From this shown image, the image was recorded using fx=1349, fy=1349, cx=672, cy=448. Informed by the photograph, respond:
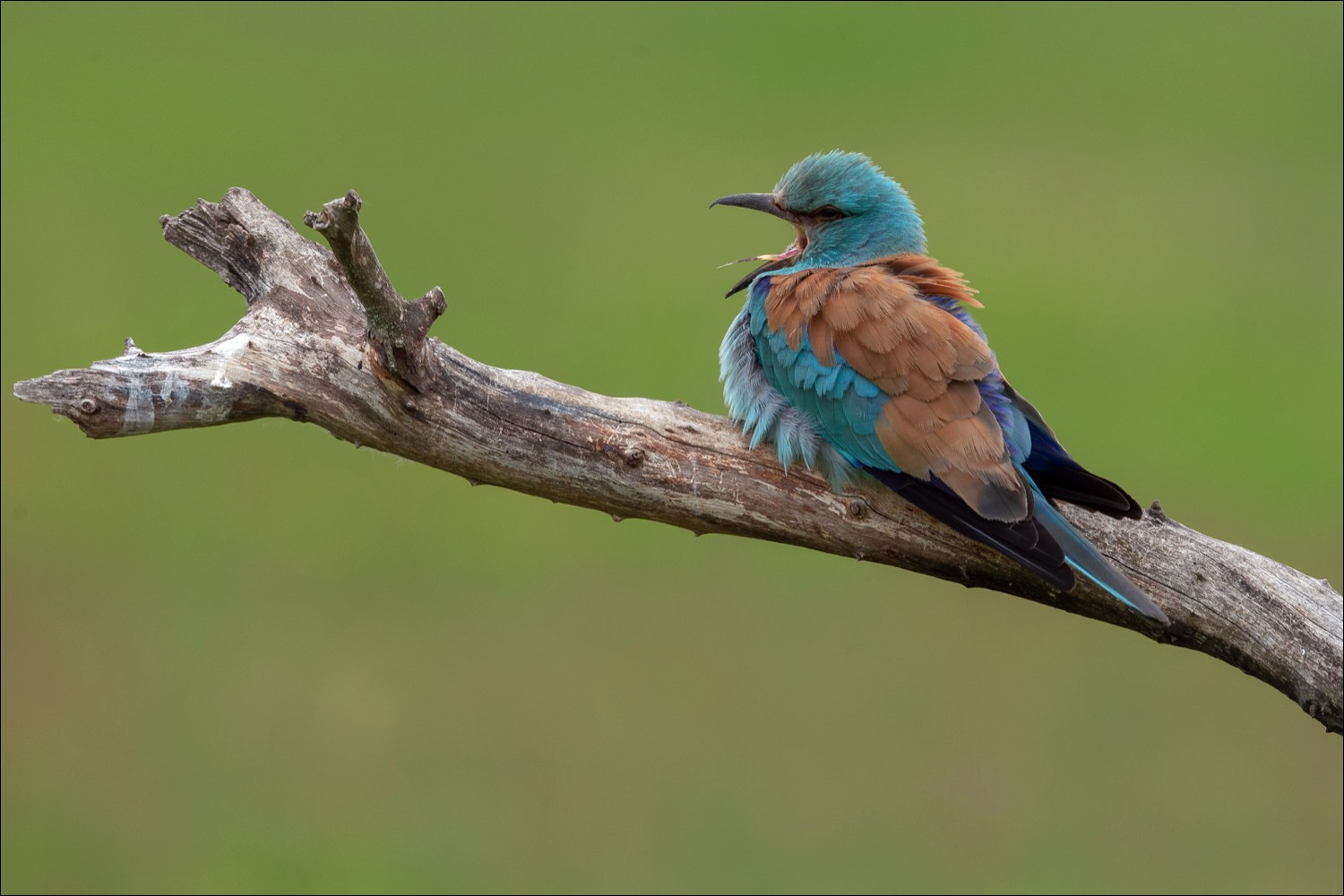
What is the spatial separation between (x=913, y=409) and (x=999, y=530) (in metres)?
0.36

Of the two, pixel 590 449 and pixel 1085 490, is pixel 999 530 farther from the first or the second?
pixel 590 449

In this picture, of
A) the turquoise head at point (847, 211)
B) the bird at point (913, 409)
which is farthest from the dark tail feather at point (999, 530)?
the turquoise head at point (847, 211)

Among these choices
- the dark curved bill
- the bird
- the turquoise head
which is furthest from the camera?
the dark curved bill

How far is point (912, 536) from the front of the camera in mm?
2723

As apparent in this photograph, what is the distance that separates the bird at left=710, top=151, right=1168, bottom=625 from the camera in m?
2.52

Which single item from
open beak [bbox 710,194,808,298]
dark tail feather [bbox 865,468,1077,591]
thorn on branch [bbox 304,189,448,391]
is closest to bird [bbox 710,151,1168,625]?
dark tail feather [bbox 865,468,1077,591]

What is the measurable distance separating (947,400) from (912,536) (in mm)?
284

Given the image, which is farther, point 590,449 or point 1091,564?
point 590,449

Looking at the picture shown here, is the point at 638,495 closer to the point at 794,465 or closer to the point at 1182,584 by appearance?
the point at 794,465

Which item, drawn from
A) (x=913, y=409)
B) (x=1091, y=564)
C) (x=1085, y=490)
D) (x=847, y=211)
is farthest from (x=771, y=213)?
(x=1091, y=564)

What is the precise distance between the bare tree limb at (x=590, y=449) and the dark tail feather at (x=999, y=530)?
106 millimetres

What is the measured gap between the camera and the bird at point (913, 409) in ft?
8.27

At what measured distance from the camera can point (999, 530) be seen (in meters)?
2.48

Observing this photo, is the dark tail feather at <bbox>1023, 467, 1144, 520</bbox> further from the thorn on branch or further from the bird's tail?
the thorn on branch
